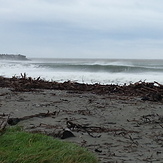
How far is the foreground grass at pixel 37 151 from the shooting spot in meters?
2.68

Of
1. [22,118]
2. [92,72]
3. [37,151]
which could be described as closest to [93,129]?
[22,118]

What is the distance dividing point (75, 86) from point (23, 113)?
5.19 metres

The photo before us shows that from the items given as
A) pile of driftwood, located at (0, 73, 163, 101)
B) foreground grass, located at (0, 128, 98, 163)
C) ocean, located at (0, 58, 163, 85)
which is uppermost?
foreground grass, located at (0, 128, 98, 163)

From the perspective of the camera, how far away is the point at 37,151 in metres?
2.88

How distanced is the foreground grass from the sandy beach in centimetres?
31

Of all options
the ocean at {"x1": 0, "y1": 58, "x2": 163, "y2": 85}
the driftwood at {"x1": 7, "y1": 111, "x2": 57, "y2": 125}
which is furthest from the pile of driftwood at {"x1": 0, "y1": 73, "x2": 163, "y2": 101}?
the driftwood at {"x1": 7, "y1": 111, "x2": 57, "y2": 125}

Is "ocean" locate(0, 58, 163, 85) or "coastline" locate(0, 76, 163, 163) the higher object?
"coastline" locate(0, 76, 163, 163)

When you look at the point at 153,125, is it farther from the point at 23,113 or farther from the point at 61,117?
the point at 23,113

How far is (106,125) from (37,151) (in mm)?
2134

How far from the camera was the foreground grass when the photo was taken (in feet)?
8.79

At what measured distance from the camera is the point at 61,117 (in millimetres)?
5352

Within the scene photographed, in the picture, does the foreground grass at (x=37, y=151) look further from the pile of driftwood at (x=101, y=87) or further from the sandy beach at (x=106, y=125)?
the pile of driftwood at (x=101, y=87)

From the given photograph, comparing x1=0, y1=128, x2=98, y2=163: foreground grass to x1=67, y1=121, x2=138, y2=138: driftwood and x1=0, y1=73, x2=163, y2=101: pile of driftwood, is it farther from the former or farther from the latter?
x1=0, y1=73, x2=163, y2=101: pile of driftwood

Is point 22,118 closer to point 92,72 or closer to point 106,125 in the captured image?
point 106,125
